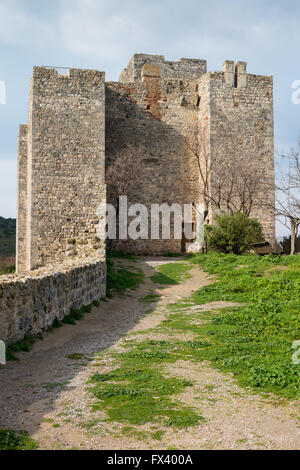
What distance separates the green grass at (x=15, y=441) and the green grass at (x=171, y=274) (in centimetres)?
1073

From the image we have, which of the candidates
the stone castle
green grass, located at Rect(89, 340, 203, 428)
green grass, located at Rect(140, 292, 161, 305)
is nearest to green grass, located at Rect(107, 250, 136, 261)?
the stone castle

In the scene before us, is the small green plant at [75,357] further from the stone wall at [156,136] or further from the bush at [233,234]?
the stone wall at [156,136]

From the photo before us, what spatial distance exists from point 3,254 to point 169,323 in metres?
27.8

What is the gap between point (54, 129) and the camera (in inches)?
738

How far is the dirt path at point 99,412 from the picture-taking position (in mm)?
3781

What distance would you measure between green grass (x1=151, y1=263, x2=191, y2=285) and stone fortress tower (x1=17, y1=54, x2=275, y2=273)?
3.25 metres

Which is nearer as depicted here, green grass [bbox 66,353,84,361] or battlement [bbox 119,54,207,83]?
green grass [bbox 66,353,84,361]

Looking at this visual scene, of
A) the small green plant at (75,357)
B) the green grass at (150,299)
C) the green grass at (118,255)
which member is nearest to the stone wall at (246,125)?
the green grass at (118,255)

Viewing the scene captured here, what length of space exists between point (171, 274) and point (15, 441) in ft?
39.8

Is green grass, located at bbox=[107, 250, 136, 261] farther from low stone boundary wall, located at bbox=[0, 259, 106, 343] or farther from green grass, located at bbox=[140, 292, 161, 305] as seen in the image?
low stone boundary wall, located at bbox=[0, 259, 106, 343]

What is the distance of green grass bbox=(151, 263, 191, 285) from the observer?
14703 millimetres

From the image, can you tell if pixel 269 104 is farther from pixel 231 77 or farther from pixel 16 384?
pixel 16 384

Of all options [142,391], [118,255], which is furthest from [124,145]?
[142,391]

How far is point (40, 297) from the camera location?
7.81 m
